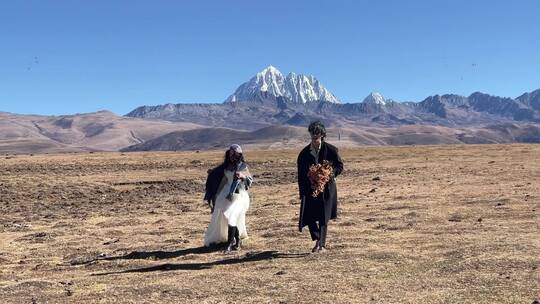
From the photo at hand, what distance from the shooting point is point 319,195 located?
1352 centimetres

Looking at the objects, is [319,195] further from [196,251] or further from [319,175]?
[196,251]

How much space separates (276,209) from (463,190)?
8.40m

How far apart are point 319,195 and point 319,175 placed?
48 cm

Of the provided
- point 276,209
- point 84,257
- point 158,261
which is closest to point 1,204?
point 276,209

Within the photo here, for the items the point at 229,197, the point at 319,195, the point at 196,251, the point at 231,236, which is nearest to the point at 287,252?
the point at 231,236

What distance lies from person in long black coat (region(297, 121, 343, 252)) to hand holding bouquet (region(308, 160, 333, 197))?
0.14m

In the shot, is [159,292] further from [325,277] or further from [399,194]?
[399,194]

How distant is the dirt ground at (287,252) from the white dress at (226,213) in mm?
450

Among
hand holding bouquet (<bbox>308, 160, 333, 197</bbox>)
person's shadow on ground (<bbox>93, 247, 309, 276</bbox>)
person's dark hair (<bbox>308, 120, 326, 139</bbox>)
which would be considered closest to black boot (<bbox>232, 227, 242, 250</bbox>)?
person's shadow on ground (<bbox>93, 247, 309, 276</bbox>)

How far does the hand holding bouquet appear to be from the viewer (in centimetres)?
1331

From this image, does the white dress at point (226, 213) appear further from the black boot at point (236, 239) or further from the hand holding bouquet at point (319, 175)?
the hand holding bouquet at point (319, 175)

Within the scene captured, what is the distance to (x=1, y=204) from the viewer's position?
1074 inches

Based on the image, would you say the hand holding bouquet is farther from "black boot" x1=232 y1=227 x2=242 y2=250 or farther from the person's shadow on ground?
"black boot" x1=232 y1=227 x2=242 y2=250

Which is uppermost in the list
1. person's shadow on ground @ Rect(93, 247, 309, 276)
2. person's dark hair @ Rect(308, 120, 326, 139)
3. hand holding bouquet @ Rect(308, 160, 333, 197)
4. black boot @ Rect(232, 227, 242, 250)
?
person's dark hair @ Rect(308, 120, 326, 139)
